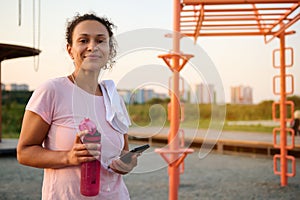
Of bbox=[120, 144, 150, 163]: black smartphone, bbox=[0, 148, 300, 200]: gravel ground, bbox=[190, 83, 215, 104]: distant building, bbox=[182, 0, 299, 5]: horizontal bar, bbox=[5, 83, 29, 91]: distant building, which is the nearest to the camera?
bbox=[120, 144, 150, 163]: black smartphone

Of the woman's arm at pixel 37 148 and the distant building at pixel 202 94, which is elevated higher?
the distant building at pixel 202 94

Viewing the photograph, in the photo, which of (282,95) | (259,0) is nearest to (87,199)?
(259,0)

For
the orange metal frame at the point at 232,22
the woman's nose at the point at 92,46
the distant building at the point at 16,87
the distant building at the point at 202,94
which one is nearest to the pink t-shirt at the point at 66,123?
the woman's nose at the point at 92,46

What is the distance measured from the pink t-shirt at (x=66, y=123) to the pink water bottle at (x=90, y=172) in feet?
0.10

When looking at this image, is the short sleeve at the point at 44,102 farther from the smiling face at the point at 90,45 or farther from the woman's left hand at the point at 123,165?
the woman's left hand at the point at 123,165

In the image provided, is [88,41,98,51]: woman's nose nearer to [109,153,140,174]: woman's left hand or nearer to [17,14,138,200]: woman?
[17,14,138,200]: woman

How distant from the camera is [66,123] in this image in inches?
42.4

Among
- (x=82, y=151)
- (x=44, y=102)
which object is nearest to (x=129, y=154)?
(x=82, y=151)

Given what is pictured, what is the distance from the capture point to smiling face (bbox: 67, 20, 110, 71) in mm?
1054

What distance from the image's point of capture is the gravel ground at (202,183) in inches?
178

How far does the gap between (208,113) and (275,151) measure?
6638mm

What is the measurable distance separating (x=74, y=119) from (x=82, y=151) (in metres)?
0.10

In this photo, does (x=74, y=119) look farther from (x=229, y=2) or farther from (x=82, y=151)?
(x=229, y=2)

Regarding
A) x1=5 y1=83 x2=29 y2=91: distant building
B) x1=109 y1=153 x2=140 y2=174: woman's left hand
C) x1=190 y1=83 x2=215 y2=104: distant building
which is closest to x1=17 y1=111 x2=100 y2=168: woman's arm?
x1=109 y1=153 x2=140 y2=174: woman's left hand
